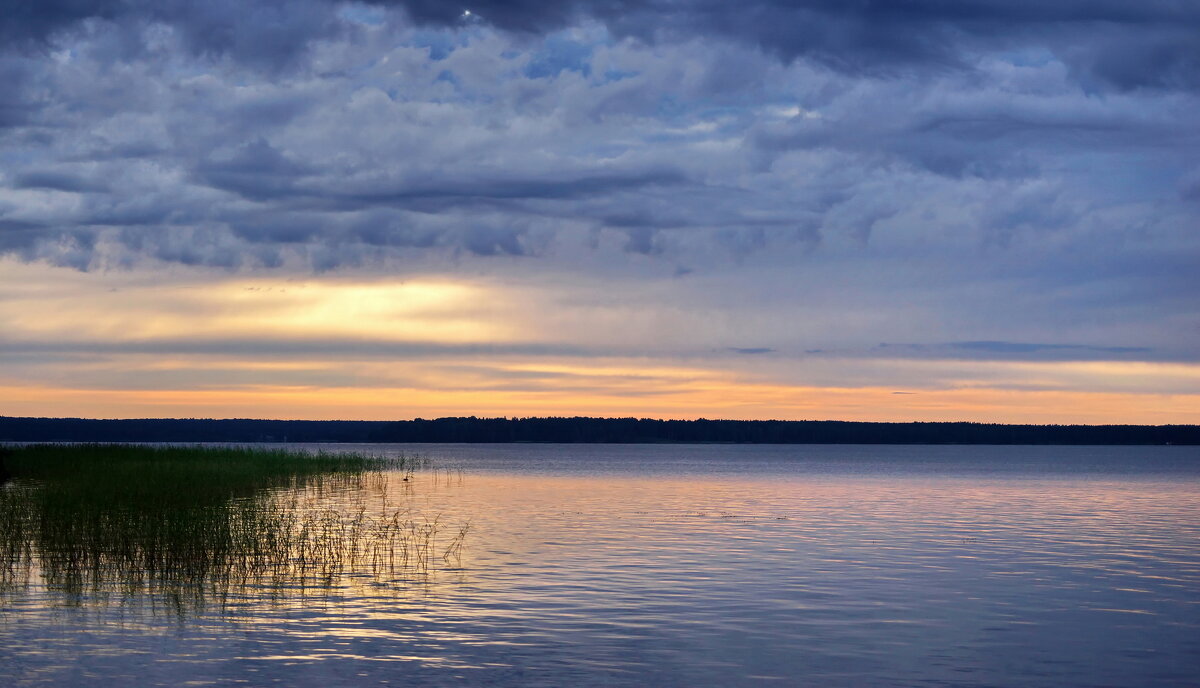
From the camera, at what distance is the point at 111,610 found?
19688 millimetres

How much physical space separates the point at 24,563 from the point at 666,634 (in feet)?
48.3

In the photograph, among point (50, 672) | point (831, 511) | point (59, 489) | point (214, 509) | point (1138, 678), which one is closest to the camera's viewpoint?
point (50, 672)

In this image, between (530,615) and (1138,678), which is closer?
(1138,678)

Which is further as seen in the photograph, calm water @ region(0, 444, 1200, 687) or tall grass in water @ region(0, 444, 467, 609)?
tall grass in water @ region(0, 444, 467, 609)

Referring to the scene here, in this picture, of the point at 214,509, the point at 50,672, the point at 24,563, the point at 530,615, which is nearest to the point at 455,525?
the point at 214,509

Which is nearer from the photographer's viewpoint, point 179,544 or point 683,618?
point 683,618

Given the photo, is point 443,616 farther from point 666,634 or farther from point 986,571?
point 986,571

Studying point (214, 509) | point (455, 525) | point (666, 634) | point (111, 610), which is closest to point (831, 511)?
point (455, 525)

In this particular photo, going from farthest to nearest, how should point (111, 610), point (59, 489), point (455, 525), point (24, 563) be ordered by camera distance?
point (455, 525), point (59, 489), point (24, 563), point (111, 610)

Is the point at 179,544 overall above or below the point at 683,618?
above

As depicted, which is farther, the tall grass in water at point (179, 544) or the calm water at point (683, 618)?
the tall grass in water at point (179, 544)

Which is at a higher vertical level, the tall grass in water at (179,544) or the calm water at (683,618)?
the tall grass in water at (179,544)

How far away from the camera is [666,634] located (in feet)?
61.3

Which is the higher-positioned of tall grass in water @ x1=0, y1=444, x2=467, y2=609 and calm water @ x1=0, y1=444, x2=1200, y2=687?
tall grass in water @ x1=0, y1=444, x2=467, y2=609
